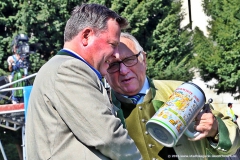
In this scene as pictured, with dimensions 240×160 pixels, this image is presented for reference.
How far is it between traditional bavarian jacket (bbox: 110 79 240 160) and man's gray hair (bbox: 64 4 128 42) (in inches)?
29.4

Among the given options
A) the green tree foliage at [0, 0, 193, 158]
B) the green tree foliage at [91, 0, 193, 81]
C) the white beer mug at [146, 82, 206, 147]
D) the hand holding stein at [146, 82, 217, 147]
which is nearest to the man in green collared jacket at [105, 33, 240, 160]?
the hand holding stein at [146, 82, 217, 147]

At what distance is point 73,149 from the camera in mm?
2004

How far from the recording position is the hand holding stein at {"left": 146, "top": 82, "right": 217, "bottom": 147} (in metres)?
2.30

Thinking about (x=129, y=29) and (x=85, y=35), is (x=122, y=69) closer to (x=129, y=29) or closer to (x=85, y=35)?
(x=85, y=35)

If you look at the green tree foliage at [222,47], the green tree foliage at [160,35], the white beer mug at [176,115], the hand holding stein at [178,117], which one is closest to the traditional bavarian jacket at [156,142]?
the hand holding stein at [178,117]

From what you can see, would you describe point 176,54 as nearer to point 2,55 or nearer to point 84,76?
point 2,55

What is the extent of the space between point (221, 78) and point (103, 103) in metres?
19.3

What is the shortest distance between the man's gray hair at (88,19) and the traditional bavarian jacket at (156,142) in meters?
0.75

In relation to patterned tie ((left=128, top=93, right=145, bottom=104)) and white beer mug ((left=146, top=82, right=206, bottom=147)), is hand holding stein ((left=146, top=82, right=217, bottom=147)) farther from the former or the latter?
patterned tie ((left=128, top=93, right=145, bottom=104))

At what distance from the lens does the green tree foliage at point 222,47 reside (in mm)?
19906

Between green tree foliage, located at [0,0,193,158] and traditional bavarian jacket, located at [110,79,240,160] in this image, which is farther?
green tree foliage, located at [0,0,193,158]

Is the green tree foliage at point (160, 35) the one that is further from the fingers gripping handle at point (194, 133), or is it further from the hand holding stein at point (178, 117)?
the hand holding stein at point (178, 117)

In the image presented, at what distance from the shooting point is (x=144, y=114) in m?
2.90

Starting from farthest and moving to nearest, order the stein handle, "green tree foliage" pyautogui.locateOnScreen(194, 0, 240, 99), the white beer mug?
"green tree foliage" pyautogui.locateOnScreen(194, 0, 240, 99)
the stein handle
the white beer mug
